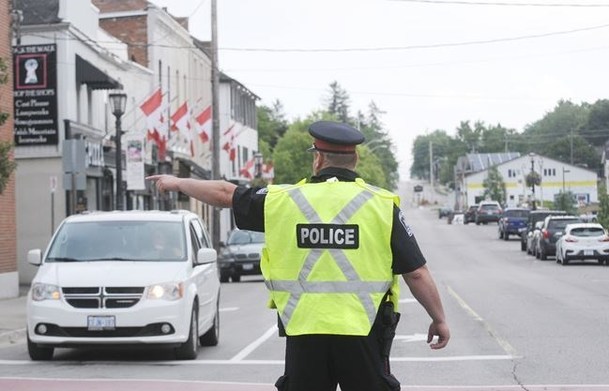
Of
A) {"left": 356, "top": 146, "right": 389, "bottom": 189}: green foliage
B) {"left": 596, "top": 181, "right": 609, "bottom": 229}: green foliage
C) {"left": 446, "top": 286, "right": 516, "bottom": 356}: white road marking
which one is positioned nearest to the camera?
{"left": 446, "top": 286, "right": 516, "bottom": 356}: white road marking

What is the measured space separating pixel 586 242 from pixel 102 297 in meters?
29.9

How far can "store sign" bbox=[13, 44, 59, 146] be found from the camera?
33469 mm

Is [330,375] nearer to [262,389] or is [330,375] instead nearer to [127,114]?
[262,389]

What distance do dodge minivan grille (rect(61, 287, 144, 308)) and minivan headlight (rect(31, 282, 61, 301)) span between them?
106 mm

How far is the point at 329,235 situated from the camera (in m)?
5.19

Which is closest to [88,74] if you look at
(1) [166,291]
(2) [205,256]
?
(2) [205,256]

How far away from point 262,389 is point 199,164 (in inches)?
2020

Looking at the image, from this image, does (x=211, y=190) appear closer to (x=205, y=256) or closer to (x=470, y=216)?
(x=205, y=256)

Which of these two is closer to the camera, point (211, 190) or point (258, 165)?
point (211, 190)

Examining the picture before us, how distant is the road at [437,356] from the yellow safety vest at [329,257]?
5817 mm

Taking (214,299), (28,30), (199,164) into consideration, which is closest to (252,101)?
(199,164)

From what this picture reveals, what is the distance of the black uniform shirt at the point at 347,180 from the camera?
17.4 feet

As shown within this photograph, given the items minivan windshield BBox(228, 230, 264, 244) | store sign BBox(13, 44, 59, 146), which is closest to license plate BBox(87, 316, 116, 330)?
store sign BBox(13, 44, 59, 146)

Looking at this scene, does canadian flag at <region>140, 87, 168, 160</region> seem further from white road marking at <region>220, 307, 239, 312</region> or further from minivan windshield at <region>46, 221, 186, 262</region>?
minivan windshield at <region>46, 221, 186, 262</region>
